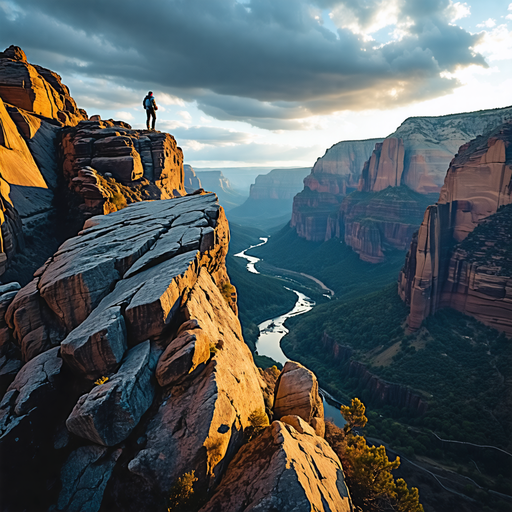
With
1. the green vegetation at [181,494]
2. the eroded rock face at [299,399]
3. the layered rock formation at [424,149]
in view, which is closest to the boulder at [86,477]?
the green vegetation at [181,494]

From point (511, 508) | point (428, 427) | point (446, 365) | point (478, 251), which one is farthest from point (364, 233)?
point (511, 508)

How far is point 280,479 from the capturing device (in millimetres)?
11961

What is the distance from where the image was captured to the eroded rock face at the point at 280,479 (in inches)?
453

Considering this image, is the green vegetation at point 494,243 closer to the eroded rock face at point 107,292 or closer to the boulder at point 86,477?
the eroded rock face at point 107,292

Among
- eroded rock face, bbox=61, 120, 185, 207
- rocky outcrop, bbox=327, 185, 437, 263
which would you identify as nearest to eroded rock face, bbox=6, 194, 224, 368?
eroded rock face, bbox=61, 120, 185, 207

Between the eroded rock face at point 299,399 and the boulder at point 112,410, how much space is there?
31.5 feet

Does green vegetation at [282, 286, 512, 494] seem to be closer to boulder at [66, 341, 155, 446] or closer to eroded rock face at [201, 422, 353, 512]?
eroded rock face at [201, 422, 353, 512]

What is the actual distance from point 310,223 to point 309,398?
583 feet

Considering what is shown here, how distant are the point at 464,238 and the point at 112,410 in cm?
6971

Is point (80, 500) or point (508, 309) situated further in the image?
point (508, 309)

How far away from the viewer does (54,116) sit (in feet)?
144

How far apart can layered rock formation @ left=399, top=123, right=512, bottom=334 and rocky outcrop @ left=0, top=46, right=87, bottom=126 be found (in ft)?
211

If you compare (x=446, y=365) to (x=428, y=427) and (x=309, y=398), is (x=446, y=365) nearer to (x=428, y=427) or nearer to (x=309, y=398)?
(x=428, y=427)

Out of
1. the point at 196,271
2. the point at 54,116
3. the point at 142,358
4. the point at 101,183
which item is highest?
the point at 54,116
